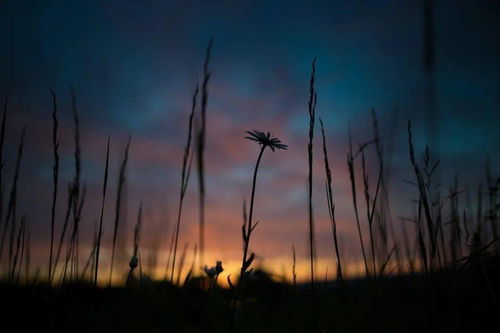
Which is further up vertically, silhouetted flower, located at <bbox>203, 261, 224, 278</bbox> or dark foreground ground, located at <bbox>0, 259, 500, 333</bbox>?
silhouetted flower, located at <bbox>203, 261, 224, 278</bbox>

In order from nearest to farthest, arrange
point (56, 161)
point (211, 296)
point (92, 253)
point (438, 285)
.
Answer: point (56, 161) → point (438, 285) → point (211, 296) → point (92, 253)

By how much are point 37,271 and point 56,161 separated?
3.56ft

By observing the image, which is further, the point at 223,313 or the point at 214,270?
the point at 214,270

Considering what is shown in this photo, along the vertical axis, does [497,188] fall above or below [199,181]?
above

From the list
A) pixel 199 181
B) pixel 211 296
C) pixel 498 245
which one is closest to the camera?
pixel 199 181

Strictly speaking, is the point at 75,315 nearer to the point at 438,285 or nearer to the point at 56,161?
the point at 56,161

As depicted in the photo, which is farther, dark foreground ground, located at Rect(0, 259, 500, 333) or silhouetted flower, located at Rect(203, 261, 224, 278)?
silhouetted flower, located at Rect(203, 261, 224, 278)

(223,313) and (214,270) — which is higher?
(214,270)

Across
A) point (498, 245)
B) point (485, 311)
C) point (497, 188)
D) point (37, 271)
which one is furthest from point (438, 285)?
point (37, 271)

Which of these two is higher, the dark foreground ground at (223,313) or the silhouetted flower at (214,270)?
the silhouetted flower at (214,270)

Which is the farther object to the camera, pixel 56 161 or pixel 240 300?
pixel 240 300

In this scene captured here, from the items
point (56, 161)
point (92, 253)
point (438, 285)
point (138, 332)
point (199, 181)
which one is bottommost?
point (138, 332)

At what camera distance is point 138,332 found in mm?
1512

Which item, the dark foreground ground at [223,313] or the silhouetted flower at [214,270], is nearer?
the dark foreground ground at [223,313]
